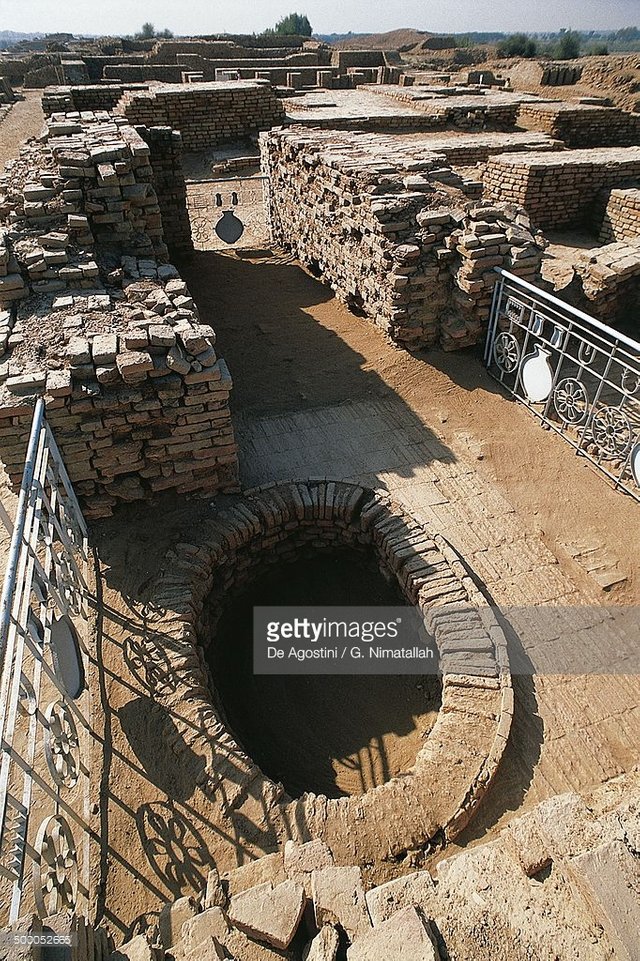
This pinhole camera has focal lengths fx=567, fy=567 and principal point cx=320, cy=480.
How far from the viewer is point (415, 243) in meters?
6.45

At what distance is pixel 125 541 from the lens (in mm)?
4547

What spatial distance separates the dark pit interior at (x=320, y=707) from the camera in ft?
13.6

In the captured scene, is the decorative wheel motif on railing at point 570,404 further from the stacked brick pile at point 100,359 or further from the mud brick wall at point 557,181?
the mud brick wall at point 557,181

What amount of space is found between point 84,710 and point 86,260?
4.06 metres

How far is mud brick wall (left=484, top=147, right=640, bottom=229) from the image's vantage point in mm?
9969

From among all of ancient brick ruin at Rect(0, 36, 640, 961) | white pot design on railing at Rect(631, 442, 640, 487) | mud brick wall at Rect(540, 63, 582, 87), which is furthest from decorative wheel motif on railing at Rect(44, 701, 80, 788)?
mud brick wall at Rect(540, 63, 582, 87)

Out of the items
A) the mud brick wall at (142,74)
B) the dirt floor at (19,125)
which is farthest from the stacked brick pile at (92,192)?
the mud brick wall at (142,74)

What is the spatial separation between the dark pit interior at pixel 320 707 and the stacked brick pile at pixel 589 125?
1342 centimetres

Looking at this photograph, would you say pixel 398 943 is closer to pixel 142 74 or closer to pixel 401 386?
pixel 401 386

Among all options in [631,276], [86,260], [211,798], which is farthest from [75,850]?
[631,276]

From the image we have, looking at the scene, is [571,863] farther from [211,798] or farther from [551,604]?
[551,604]

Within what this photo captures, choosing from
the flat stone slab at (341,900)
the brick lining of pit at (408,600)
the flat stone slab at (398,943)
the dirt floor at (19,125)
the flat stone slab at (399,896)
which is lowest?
the brick lining of pit at (408,600)

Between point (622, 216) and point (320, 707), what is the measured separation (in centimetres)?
966

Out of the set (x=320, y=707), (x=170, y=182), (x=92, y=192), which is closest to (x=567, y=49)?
(x=170, y=182)
